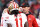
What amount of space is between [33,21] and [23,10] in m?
0.16

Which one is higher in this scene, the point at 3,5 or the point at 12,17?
the point at 3,5

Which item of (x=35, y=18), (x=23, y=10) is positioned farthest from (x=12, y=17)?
(x=35, y=18)

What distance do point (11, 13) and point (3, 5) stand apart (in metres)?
0.13

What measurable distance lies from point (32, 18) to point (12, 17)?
0.73 feet

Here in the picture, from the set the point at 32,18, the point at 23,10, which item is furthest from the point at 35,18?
the point at 23,10

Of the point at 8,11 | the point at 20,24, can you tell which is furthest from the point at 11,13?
the point at 20,24

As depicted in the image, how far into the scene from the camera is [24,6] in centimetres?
86

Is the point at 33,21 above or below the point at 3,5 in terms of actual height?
below

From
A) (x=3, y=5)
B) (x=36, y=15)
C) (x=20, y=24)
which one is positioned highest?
(x=3, y=5)

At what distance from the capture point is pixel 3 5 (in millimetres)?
894

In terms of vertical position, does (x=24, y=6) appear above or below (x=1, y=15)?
above

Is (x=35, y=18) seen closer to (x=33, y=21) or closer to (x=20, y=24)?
(x=33, y=21)

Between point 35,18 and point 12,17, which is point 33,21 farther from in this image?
point 12,17

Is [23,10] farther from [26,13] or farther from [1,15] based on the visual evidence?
[1,15]
